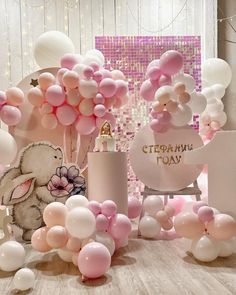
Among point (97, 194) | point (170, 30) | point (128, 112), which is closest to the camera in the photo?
point (97, 194)

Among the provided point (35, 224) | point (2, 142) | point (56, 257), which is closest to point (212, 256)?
point (56, 257)

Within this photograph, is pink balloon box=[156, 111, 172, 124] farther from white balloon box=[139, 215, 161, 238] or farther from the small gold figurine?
white balloon box=[139, 215, 161, 238]

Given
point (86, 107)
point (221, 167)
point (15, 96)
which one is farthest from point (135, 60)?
point (221, 167)

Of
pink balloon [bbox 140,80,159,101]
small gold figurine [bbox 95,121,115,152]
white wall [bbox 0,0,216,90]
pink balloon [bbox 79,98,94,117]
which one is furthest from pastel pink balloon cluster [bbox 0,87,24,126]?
white wall [bbox 0,0,216,90]

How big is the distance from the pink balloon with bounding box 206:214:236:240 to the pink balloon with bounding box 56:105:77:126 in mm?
1247

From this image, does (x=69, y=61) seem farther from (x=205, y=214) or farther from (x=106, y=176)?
(x=205, y=214)

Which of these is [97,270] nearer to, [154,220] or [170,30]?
[154,220]

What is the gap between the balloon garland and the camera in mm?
3463

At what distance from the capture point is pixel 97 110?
2.77 meters

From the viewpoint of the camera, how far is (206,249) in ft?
6.62

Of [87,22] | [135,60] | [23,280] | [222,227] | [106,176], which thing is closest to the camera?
[23,280]

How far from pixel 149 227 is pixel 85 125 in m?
0.83

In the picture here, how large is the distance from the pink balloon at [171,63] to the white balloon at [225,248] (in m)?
1.16

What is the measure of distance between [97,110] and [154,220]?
834mm
